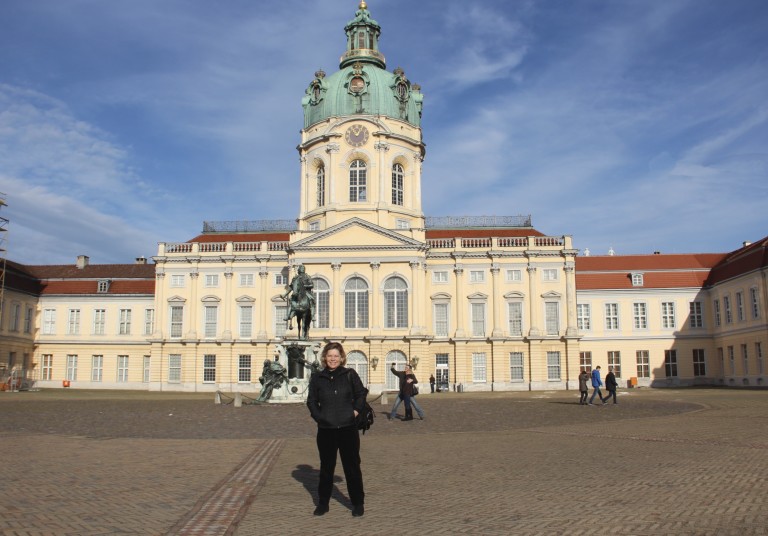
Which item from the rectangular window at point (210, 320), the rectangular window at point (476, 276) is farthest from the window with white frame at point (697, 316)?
the rectangular window at point (210, 320)

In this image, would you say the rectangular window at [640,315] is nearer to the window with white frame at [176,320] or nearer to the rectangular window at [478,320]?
the rectangular window at [478,320]

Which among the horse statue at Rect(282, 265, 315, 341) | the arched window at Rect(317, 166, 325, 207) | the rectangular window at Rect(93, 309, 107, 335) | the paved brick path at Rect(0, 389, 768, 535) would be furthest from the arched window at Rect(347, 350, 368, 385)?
the paved brick path at Rect(0, 389, 768, 535)

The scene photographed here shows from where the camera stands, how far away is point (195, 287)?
6084cm

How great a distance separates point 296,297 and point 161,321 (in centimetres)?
2991

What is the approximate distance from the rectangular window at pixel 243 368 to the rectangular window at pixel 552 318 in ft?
79.7

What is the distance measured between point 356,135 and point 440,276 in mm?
13580

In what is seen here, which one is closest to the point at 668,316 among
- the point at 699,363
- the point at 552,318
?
the point at 699,363

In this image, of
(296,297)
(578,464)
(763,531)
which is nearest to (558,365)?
(296,297)

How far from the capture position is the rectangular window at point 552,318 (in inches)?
2296

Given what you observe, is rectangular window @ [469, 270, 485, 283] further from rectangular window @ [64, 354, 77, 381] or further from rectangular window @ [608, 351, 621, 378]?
rectangular window @ [64, 354, 77, 381]

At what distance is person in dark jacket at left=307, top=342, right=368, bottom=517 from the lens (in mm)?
9023

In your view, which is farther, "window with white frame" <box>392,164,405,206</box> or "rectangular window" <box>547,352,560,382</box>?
"window with white frame" <box>392,164,405,206</box>

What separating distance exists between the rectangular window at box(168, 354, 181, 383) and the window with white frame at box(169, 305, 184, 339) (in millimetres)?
1690

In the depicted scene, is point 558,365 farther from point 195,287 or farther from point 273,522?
point 273,522
